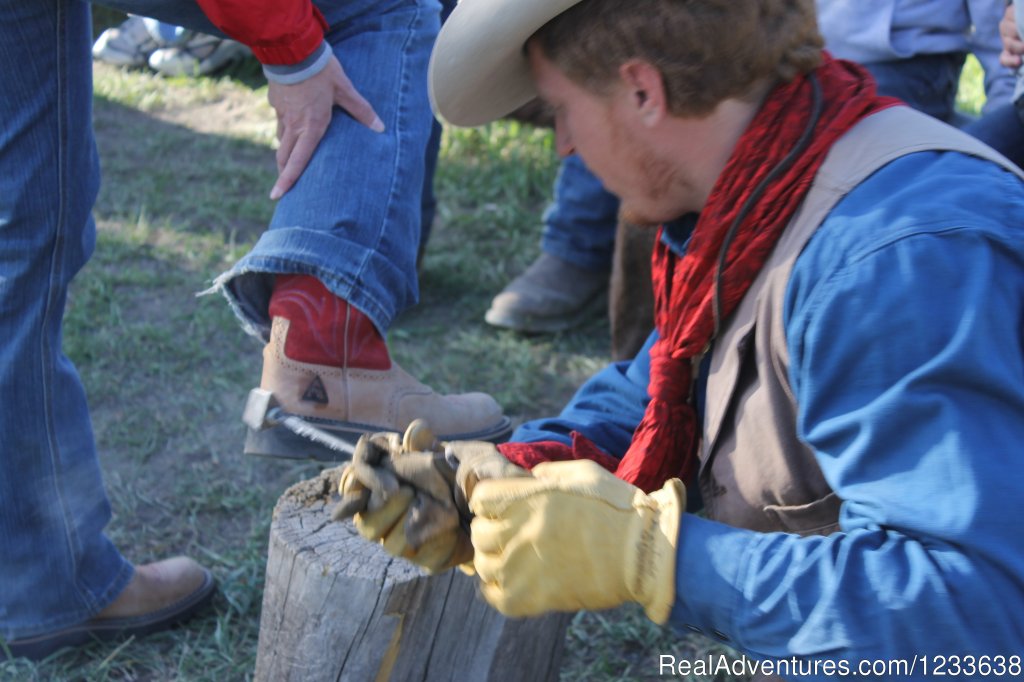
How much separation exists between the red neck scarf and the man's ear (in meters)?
0.12

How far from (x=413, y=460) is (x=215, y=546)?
1381mm

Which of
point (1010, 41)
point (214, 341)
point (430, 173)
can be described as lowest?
point (214, 341)

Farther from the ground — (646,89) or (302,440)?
(646,89)

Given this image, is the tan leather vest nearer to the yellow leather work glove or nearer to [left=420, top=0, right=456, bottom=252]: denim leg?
the yellow leather work glove

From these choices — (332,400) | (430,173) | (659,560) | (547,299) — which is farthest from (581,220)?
(659,560)

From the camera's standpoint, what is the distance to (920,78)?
313cm

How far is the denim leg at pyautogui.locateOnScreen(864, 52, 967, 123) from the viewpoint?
10.2ft

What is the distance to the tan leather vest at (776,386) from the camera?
4.51ft

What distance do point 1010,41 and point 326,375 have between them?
6.41ft

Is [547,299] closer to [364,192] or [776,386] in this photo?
[364,192]

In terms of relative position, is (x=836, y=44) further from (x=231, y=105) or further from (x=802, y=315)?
(x=231, y=105)

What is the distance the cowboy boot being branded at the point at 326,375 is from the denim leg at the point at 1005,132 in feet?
5.19

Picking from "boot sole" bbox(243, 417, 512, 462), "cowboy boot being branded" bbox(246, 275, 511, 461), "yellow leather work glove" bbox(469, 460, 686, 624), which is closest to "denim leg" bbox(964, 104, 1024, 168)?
"cowboy boot being branded" bbox(246, 275, 511, 461)

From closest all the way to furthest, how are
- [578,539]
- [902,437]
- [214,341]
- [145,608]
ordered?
[902,437], [578,539], [145,608], [214,341]
